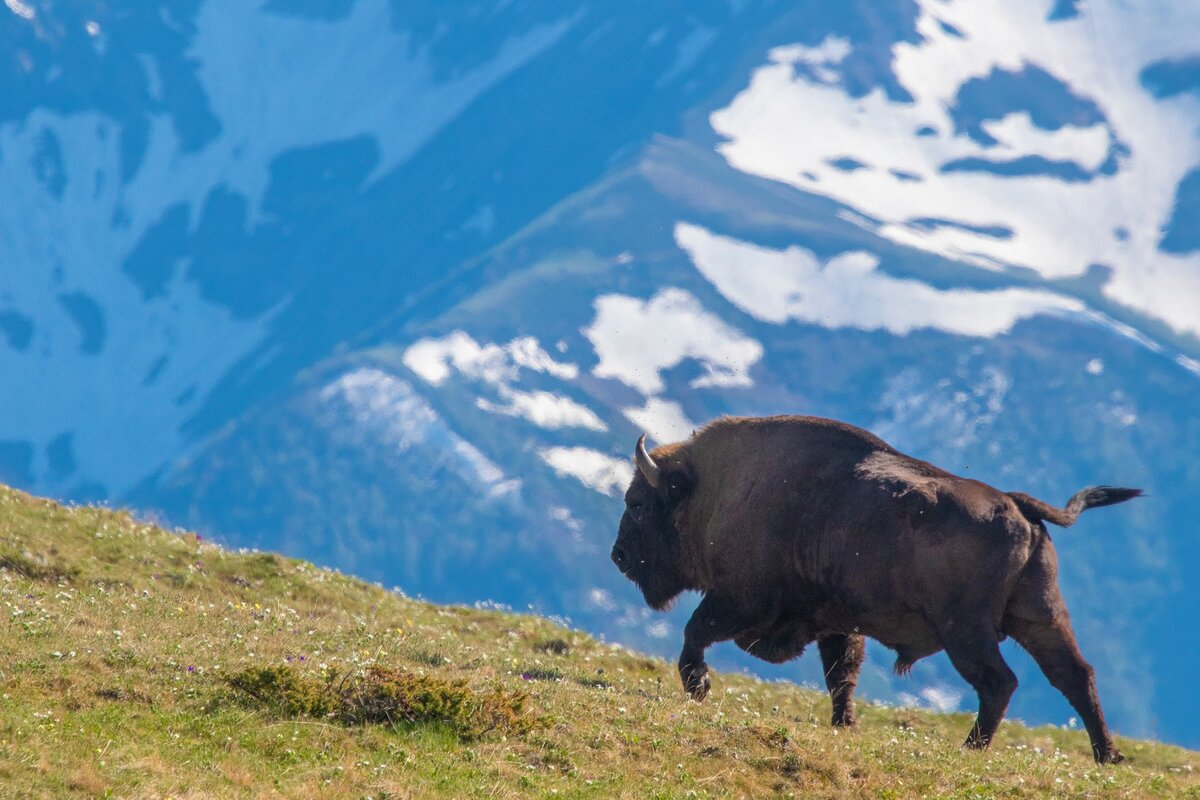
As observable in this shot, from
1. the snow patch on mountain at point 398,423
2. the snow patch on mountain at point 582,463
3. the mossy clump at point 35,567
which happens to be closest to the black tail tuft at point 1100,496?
the mossy clump at point 35,567

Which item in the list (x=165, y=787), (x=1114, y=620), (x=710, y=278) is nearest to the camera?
(x=165, y=787)

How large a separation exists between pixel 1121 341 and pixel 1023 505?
545 ft

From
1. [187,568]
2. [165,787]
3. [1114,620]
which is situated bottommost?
[165,787]

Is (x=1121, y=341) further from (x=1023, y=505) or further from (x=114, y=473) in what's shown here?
(x=1023, y=505)

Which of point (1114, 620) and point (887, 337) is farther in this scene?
point (887, 337)

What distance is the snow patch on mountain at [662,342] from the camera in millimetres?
163713

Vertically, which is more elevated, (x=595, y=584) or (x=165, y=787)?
(x=595, y=584)

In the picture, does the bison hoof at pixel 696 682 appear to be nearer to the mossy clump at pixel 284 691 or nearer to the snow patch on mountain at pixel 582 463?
the mossy clump at pixel 284 691

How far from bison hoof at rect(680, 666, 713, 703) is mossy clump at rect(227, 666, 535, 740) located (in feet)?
16.7

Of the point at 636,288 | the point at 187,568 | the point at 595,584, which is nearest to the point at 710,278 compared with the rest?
the point at 636,288

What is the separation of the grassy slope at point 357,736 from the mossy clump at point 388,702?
12cm

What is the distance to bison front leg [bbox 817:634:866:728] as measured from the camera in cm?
1945

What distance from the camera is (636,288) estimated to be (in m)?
180

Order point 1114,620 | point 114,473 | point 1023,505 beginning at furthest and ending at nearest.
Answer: point 114,473
point 1114,620
point 1023,505
